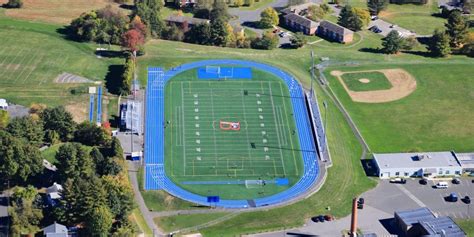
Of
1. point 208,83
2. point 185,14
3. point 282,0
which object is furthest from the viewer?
point 282,0

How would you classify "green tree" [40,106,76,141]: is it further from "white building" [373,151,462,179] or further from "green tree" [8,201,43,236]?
"white building" [373,151,462,179]

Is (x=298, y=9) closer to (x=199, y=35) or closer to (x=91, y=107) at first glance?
(x=199, y=35)

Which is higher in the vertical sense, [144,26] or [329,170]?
[144,26]

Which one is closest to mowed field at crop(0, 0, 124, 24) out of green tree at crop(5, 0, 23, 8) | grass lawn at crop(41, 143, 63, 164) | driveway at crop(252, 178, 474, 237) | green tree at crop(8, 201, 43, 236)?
green tree at crop(5, 0, 23, 8)

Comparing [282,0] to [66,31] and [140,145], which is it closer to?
[66,31]

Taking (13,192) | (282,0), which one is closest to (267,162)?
(13,192)

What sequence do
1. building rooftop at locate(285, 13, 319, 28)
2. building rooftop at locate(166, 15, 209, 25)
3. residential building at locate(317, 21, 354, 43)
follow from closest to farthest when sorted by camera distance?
building rooftop at locate(166, 15, 209, 25)
residential building at locate(317, 21, 354, 43)
building rooftop at locate(285, 13, 319, 28)

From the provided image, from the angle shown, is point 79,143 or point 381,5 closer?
point 79,143
